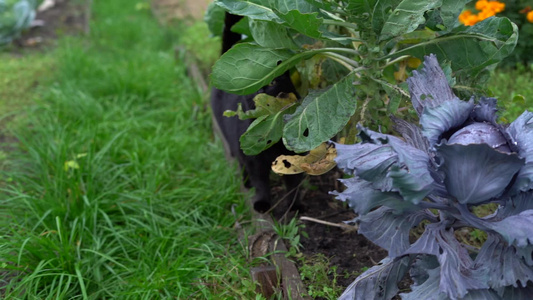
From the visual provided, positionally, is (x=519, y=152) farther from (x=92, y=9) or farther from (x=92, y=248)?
(x=92, y=9)

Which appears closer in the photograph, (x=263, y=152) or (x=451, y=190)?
(x=451, y=190)

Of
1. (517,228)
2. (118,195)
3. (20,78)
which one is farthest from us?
(20,78)

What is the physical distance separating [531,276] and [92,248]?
1.73 meters

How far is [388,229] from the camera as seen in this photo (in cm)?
145

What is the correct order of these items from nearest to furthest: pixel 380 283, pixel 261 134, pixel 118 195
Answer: pixel 380 283
pixel 261 134
pixel 118 195

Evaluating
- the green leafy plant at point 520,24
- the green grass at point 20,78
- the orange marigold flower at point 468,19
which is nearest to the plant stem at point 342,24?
the orange marigold flower at point 468,19

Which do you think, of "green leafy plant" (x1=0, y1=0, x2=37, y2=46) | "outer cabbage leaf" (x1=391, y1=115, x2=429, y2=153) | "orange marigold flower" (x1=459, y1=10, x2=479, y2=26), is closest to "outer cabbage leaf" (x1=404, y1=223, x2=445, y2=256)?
"outer cabbage leaf" (x1=391, y1=115, x2=429, y2=153)

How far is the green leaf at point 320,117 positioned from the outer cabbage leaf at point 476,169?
0.53 meters

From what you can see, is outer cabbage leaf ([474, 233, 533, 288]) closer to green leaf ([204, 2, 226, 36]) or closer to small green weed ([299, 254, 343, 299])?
small green weed ([299, 254, 343, 299])

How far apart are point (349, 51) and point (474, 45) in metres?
0.44

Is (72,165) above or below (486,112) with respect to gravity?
below

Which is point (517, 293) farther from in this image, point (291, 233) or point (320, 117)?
point (291, 233)

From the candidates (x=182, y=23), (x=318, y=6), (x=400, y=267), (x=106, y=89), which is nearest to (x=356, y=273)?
(x=400, y=267)

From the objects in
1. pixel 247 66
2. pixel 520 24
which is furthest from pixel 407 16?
pixel 520 24
